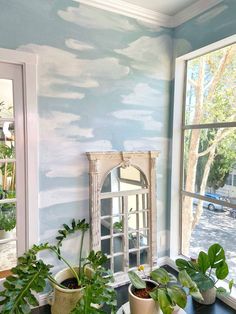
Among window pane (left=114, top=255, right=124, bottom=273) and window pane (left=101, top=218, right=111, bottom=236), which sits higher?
window pane (left=101, top=218, right=111, bottom=236)

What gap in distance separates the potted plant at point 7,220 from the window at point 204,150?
1.68 metres

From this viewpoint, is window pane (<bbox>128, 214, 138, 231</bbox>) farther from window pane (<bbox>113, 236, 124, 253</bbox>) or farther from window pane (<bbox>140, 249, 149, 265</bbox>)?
window pane (<bbox>140, 249, 149, 265</bbox>)

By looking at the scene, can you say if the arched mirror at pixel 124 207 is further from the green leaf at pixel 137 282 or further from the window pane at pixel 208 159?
the green leaf at pixel 137 282

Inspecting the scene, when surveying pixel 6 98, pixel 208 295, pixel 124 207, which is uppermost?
pixel 6 98

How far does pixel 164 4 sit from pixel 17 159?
2.00 metres

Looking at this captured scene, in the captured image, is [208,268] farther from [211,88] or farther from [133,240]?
[211,88]

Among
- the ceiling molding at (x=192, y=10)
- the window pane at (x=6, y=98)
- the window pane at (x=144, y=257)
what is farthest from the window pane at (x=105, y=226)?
the ceiling molding at (x=192, y=10)

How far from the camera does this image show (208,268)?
84.0 inches

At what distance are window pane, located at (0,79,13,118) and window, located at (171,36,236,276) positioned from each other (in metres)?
1.68

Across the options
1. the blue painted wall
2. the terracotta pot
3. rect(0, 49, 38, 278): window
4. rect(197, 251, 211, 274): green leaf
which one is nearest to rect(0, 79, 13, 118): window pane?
rect(0, 49, 38, 278): window

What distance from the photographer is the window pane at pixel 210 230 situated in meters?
2.34

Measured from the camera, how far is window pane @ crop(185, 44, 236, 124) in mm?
2338

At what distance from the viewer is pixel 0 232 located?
2021 millimetres

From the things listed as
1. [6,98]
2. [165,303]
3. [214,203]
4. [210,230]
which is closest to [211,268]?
[210,230]
